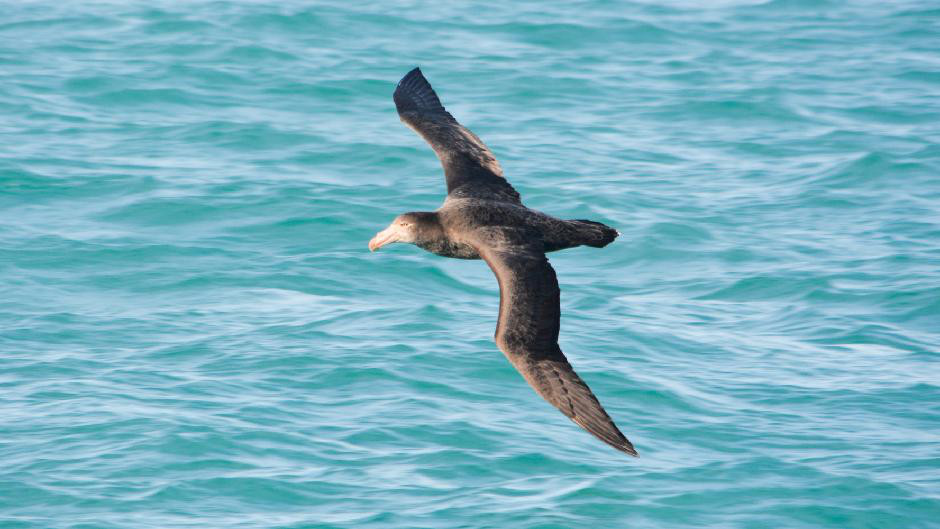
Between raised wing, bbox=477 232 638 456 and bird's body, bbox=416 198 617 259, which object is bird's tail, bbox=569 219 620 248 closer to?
bird's body, bbox=416 198 617 259

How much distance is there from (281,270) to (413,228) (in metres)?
4.69

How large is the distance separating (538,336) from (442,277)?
557 cm

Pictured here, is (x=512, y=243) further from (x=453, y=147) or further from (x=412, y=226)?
(x=453, y=147)

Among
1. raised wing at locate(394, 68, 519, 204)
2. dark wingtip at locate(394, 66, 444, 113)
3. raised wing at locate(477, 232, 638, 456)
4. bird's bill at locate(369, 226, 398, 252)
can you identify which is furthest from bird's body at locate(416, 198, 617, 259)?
dark wingtip at locate(394, 66, 444, 113)

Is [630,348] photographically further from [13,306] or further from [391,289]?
[13,306]

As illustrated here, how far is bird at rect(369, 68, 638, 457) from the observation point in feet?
30.3

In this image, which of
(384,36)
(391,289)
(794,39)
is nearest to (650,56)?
(794,39)

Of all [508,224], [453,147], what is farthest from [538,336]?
[453,147]

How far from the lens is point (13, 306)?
1406 centimetres

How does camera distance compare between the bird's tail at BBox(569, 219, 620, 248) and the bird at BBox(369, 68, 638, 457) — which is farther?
the bird's tail at BBox(569, 219, 620, 248)

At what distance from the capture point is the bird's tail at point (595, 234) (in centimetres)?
1052

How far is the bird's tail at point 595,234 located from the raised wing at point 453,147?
111 cm

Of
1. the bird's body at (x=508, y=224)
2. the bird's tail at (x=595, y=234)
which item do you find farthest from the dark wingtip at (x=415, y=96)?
the bird's tail at (x=595, y=234)

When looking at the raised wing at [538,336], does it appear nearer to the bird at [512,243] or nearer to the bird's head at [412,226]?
the bird at [512,243]
